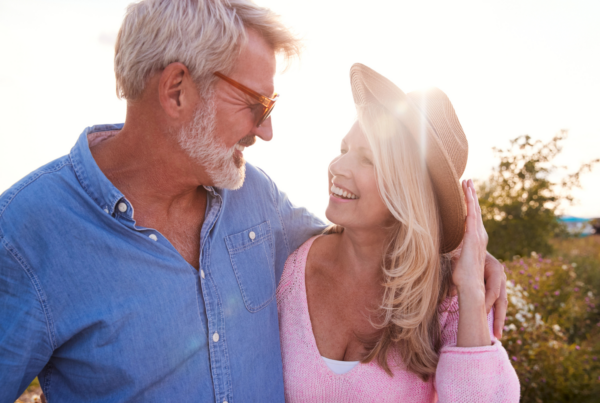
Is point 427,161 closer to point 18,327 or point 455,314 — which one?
point 455,314

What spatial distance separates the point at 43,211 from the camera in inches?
63.3

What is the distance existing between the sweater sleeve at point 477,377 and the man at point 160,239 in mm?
389

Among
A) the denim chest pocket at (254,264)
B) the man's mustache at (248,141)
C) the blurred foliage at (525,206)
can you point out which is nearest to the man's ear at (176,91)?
the man's mustache at (248,141)

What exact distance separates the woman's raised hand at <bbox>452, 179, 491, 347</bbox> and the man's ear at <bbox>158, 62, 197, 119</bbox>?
66.2 inches

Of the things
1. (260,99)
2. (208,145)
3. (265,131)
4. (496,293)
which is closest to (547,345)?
(496,293)

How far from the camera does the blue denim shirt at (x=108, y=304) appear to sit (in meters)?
1.54

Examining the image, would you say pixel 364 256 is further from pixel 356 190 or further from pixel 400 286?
pixel 356 190

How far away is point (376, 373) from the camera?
90.9 inches

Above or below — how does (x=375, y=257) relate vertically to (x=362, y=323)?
above

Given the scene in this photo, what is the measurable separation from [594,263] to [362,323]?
352 inches

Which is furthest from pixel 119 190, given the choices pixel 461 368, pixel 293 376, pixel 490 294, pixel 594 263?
pixel 594 263

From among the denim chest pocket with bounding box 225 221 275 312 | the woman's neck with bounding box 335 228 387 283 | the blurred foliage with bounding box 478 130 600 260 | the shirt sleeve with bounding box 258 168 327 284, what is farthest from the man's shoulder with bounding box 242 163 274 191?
the blurred foliage with bounding box 478 130 600 260

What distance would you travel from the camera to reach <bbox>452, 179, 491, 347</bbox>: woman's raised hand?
2.08 metres

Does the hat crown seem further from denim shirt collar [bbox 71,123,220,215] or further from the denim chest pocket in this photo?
denim shirt collar [bbox 71,123,220,215]
